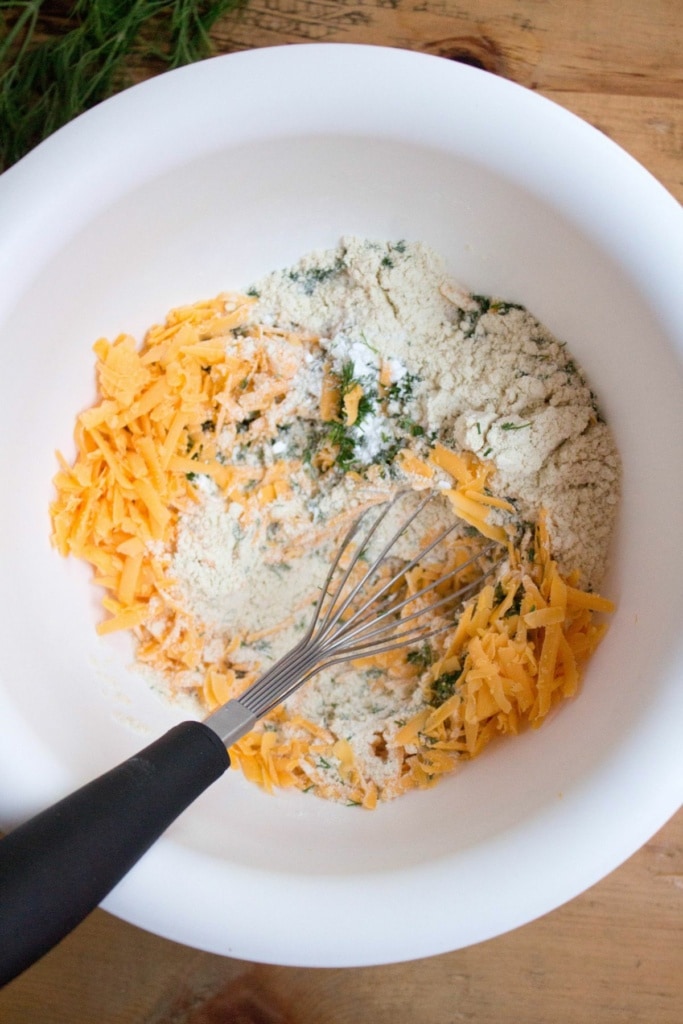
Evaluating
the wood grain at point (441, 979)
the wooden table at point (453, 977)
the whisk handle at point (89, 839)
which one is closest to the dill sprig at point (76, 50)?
the wooden table at point (453, 977)

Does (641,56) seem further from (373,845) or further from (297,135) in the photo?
(373,845)

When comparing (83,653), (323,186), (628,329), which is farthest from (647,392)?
(83,653)

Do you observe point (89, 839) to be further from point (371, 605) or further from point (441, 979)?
point (441, 979)

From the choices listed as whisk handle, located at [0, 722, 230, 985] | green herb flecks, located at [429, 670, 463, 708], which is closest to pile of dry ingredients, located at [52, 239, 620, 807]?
green herb flecks, located at [429, 670, 463, 708]

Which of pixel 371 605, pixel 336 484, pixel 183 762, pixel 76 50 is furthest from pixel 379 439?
pixel 76 50

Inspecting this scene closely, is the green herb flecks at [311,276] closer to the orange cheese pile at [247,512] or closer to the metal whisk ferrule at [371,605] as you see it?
the orange cheese pile at [247,512]
